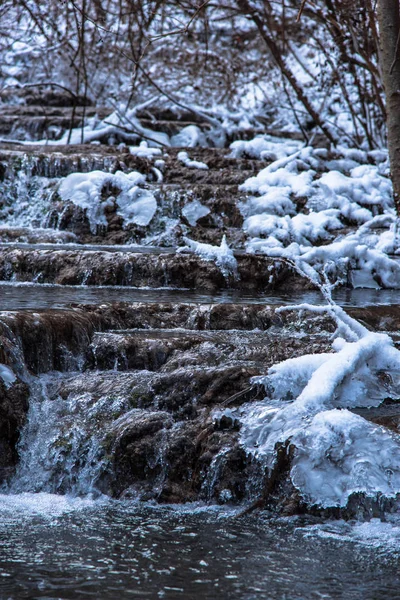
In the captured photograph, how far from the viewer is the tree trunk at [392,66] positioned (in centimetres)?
496

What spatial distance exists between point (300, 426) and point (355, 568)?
2.97 ft

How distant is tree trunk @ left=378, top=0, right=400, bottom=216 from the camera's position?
16.3 feet

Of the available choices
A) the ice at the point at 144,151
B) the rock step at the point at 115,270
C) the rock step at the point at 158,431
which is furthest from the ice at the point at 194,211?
the rock step at the point at 158,431

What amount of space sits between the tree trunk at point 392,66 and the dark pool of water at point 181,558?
3.19 meters

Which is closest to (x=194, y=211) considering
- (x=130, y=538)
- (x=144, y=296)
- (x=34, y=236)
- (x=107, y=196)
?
(x=107, y=196)

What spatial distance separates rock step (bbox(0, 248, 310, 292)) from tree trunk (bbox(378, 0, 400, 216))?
6.60 feet

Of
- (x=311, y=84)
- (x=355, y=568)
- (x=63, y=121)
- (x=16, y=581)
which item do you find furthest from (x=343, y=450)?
(x=311, y=84)

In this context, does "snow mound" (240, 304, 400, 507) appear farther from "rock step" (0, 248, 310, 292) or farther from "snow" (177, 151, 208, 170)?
"snow" (177, 151, 208, 170)

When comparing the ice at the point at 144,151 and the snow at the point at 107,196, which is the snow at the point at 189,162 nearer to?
the ice at the point at 144,151

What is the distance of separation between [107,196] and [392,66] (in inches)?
162

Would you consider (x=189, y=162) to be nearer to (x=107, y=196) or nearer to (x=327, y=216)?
(x=107, y=196)

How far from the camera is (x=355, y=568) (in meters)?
2.42

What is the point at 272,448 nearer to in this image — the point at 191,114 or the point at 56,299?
the point at 56,299

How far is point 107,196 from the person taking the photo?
825 centimetres
